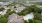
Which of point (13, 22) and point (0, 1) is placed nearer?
point (13, 22)

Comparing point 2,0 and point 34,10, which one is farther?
point 2,0

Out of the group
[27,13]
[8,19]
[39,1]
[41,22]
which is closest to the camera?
[41,22]

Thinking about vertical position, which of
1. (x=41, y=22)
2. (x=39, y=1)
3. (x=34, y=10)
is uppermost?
(x=39, y=1)

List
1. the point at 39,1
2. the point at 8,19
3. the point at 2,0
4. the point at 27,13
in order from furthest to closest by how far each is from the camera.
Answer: the point at 2,0, the point at 39,1, the point at 27,13, the point at 8,19

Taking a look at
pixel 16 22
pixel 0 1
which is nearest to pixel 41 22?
pixel 16 22

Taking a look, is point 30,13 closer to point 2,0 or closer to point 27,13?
point 27,13

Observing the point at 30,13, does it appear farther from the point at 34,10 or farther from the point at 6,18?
the point at 6,18

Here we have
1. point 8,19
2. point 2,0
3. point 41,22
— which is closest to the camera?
point 41,22

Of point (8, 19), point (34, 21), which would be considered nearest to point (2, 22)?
point (8, 19)

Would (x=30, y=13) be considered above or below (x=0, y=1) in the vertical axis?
below
